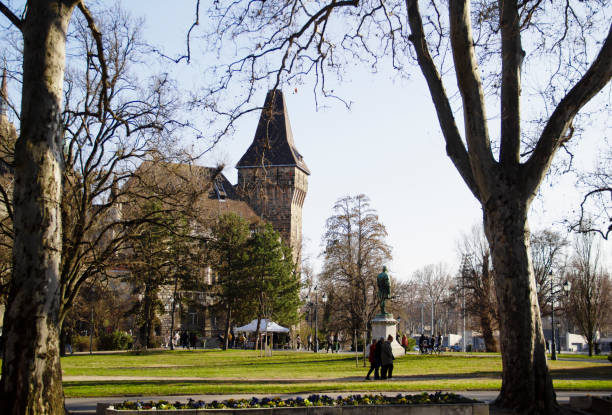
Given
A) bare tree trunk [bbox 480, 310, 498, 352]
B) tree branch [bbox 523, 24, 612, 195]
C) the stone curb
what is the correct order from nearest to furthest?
the stone curb
tree branch [bbox 523, 24, 612, 195]
bare tree trunk [bbox 480, 310, 498, 352]

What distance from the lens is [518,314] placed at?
11180mm

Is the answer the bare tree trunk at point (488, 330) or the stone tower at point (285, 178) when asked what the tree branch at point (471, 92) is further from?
the stone tower at point (285, 178)

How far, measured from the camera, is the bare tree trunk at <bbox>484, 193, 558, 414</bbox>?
11.0 meters

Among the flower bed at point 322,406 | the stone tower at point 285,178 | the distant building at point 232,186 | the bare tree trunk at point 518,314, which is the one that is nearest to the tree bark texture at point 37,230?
the flower bed at point 322,406

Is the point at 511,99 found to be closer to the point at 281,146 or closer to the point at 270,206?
the point at 270,206

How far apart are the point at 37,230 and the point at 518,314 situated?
7.69 m

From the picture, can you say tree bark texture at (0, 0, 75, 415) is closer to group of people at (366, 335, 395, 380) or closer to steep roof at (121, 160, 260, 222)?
steep roof at (121, 160, 260, 222)

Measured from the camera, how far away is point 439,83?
12.5 meters

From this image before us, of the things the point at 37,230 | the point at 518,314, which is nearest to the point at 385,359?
the point at 518,314

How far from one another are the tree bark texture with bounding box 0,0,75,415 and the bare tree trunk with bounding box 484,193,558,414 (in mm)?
7172

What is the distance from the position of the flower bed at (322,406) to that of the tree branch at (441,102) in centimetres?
398

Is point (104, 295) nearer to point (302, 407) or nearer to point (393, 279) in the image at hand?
point (393, 279)

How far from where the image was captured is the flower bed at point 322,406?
976cm

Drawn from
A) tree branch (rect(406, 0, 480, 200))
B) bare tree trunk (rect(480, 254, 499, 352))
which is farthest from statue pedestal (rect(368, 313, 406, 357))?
tree branch (rect(406, 0, 480, 200))
